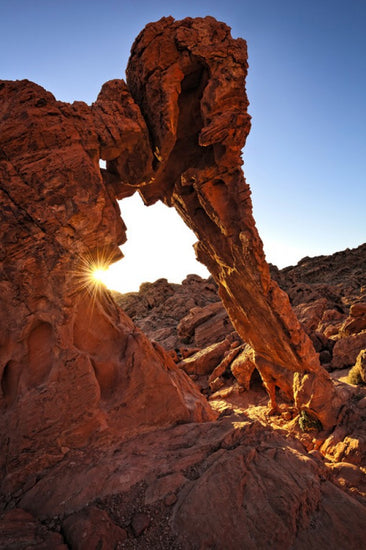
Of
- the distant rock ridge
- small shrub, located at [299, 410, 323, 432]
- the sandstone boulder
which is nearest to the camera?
small shrub, located at [299, 410, 323, 432]

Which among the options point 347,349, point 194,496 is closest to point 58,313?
point 194,496

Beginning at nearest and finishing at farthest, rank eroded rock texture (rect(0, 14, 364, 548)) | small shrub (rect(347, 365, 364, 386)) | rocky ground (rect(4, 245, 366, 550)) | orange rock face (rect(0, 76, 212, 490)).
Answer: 1. rocky ground (rect(4, 245, 366, 550))
2. eroded rock texture (rect(0, 14, 364, 548))
3. orange rock face (rect(0, 76, 212, 490))
4. small shrub (rect(347, 365, 364, 386))

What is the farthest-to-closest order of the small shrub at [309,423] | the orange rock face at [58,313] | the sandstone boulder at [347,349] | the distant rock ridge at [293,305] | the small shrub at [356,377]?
the distant rock ridge at [293,305]
the sandstone boulder at [347,349]
the small shrub at [356,377]
the small shrub at [309,423]
the orange rock face at [58,313]

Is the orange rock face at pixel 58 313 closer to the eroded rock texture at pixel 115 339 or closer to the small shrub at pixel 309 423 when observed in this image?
the eroded rock texture at pixel 115 339

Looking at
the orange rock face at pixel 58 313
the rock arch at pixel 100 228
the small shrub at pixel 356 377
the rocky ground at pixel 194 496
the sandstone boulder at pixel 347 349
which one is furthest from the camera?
the sandstone boulder at pixel 347 349

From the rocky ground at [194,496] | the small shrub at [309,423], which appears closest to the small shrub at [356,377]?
the small shrub at [309,423]

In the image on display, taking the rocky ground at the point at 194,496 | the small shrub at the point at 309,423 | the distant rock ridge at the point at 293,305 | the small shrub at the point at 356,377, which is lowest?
the small shrub at the point at 309,423

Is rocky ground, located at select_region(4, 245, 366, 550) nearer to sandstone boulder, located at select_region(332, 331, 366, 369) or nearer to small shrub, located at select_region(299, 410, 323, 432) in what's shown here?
small shrub, located at select_region(299, 410, 323, 432)

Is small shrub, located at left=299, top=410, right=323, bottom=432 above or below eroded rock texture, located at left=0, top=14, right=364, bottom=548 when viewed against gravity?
below

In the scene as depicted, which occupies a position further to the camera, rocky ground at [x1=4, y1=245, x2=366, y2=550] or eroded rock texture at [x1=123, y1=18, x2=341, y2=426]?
eroded rock texture at [x1=123, y1=18, x2=341, y2=426]

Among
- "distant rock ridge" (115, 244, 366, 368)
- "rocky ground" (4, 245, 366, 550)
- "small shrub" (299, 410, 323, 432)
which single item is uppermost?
"distant rock ridge" (115, 244, 366, 368)

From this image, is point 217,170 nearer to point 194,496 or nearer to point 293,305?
point 194,496

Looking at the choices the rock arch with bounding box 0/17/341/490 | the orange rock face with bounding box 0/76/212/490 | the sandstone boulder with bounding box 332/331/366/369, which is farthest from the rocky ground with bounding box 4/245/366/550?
the sandstone boulder with bounding box 332/331/366/369

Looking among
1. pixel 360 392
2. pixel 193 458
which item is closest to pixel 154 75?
pixel 193 458
